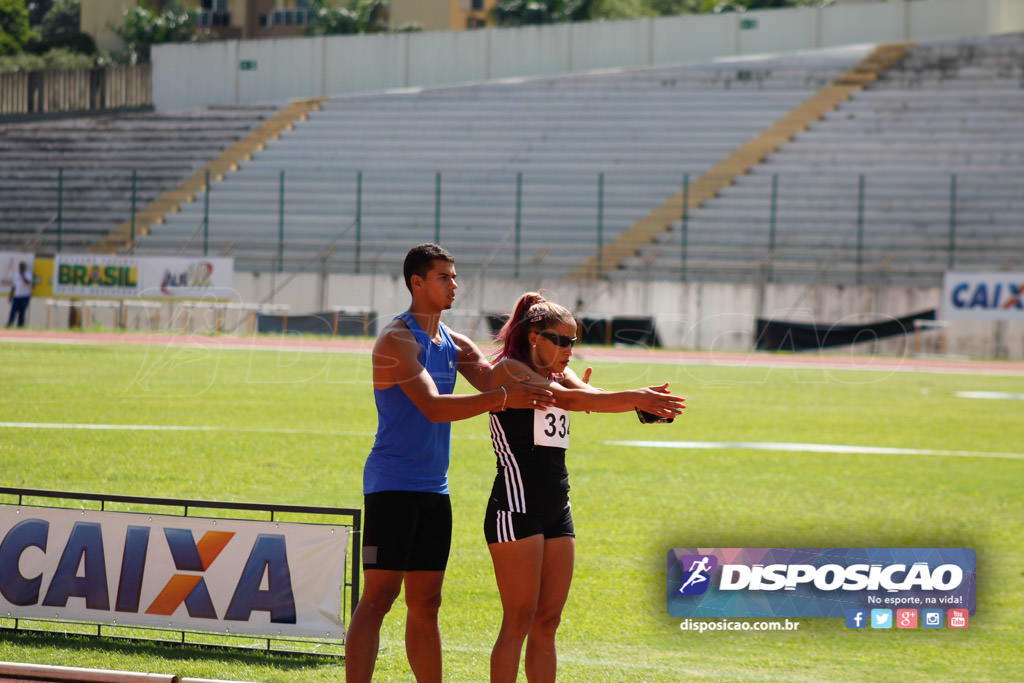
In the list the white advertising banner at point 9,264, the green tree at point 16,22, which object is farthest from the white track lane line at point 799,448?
the green tree at point 16,22

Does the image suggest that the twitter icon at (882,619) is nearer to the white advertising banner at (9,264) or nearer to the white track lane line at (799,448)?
the white track lane line at (799,448)

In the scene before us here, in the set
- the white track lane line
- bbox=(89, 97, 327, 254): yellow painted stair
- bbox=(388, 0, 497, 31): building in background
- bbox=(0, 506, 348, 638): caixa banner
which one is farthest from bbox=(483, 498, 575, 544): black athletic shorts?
bbox=(388, 0, 497, 31): building in background

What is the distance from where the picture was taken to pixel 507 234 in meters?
39.3

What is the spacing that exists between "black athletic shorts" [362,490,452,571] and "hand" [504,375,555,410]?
0.68 metres

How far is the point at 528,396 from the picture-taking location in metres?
4.91

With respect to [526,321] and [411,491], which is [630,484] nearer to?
[411,491]

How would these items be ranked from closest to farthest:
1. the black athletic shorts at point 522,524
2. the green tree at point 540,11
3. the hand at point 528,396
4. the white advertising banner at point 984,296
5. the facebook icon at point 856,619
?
the hand at point 528,396 → the black athletic shorts at point 522,524 → the facebook icon at point 856,619 → the white advertising banner at point 984,296 → the green tree at point 540,11

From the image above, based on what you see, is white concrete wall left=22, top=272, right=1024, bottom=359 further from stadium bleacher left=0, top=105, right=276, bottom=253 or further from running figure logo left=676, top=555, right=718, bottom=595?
running figure logo left=676, top=555, right=718, bottom=595

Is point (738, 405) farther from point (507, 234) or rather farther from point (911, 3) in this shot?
point (911, 3)

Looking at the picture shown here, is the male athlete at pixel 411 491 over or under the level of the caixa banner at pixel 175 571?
over

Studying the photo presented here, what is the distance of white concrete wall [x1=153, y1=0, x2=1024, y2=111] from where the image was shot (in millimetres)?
50156

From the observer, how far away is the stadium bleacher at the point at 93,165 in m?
42.5

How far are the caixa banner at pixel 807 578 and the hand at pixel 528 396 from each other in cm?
165

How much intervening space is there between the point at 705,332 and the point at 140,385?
1798 centimetres
